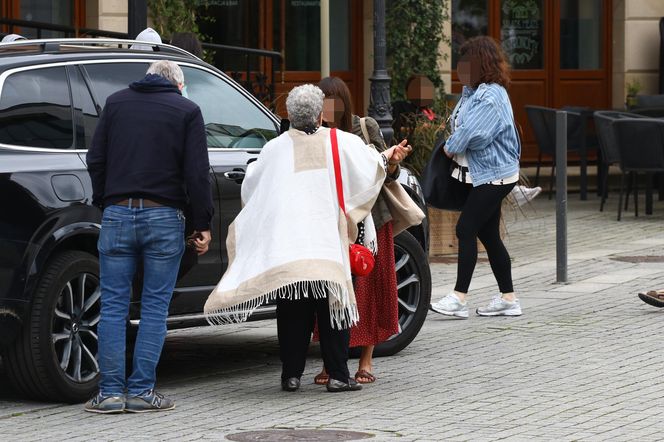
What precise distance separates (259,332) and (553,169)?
10.2 m

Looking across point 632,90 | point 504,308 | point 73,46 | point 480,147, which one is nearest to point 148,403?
point 73,46

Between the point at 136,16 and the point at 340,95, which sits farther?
the point at 136,16

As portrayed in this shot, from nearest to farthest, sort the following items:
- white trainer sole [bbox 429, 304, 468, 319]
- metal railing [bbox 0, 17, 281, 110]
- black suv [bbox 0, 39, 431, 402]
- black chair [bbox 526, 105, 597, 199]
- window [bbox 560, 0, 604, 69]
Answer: black suv [bbox 0, 39, 431, 402], white trainer sole [bbox 429, 304, 468, 319], metal railing [bbox 0, 17, 281, 110], black chair [bbox 526, 105, 597, 199], window [bbox 560, 0, 604, 69]

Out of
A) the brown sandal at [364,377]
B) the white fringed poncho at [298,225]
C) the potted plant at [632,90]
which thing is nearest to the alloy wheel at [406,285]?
the brown sandal at [364,377]

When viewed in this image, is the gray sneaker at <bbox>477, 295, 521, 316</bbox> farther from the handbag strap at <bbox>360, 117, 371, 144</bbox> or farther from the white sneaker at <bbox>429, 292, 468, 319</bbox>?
the handbag strap at <bbox>360, 117, 371, 144</bbox>

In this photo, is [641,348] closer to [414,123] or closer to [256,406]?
[256,406]

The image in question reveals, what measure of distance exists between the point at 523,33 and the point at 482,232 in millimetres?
11511

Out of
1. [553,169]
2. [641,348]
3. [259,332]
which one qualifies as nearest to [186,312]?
[259,332]

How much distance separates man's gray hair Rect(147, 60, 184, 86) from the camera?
8.02 meters

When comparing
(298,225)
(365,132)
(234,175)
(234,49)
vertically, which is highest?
(234,49)

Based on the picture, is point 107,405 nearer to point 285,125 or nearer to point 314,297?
point 314,297

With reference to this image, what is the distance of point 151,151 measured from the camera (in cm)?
788

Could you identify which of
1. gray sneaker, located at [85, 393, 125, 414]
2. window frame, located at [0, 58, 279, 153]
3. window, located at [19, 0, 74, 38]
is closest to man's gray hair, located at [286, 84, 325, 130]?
window frame, located at [0, 58, 279, 153]

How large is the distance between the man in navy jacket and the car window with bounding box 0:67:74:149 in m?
0.42
